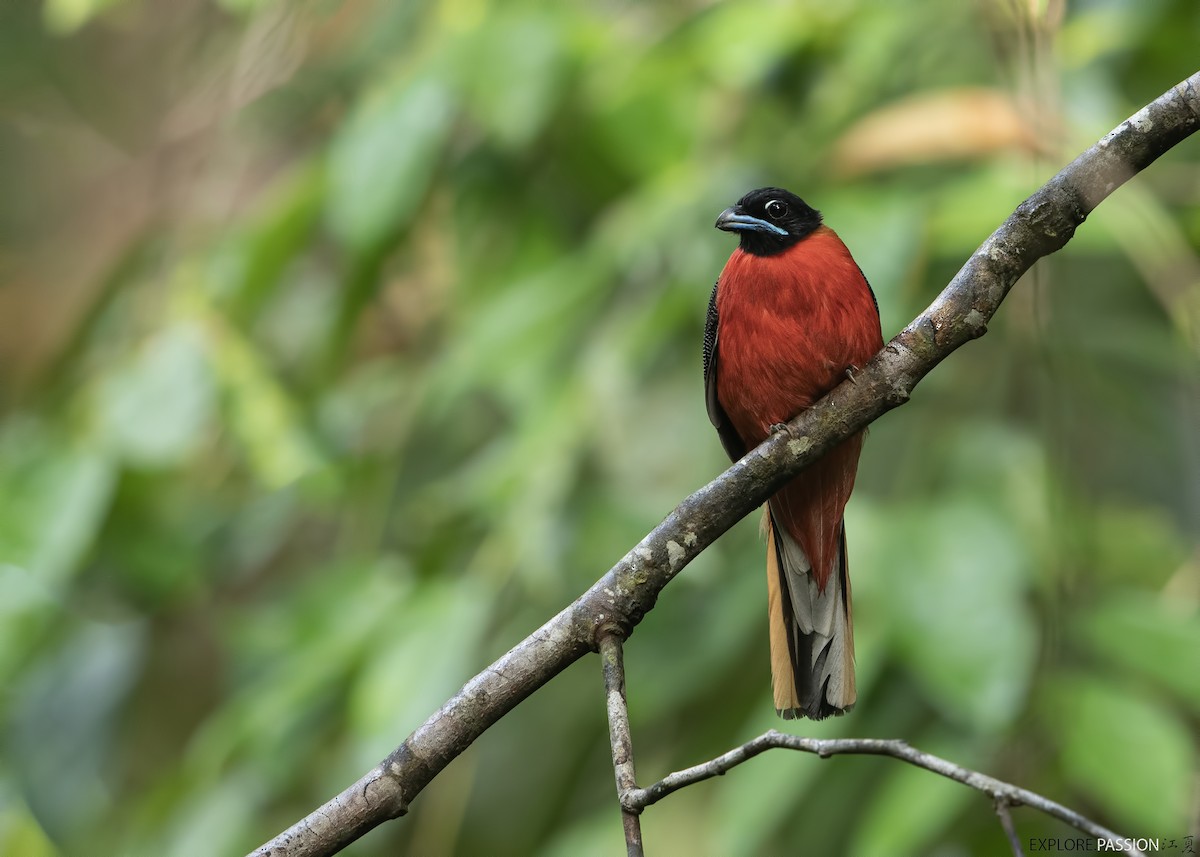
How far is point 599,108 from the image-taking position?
419 cm

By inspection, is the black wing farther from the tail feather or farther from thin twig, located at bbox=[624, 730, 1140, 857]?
thin twig, located at bbox=[624, 730, 1140, 857]

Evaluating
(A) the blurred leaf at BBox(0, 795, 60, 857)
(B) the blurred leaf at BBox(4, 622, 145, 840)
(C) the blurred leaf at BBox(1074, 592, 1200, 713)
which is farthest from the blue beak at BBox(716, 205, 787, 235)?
(A) the blurred leaf at BBox(0, 795, 60, 857)

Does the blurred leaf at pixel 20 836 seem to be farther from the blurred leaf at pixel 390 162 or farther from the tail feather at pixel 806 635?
the tail feather at pixel 806 635

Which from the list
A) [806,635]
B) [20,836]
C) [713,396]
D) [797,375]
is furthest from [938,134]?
[20,836]

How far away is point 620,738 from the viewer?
196 centimetres

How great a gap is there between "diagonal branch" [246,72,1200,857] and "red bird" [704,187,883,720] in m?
0.58

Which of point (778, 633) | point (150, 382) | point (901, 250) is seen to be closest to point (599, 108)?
point (901, 250)

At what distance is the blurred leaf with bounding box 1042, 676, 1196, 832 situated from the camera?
102 inches

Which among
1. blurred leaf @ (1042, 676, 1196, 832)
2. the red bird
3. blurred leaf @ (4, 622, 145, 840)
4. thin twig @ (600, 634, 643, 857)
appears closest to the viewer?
thin twig @ (600, 634, 643, 857)

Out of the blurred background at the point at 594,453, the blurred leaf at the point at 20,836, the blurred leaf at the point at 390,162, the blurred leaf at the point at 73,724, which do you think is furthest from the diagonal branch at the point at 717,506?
the blurred leaf at the point at 20,836

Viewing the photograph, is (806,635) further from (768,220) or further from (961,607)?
(768,220)

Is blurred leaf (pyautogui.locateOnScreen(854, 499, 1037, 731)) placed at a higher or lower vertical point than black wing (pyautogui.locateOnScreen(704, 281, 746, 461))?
lower

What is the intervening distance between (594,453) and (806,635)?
3.87 ft

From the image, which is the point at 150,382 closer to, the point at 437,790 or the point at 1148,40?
the point at 437,790
